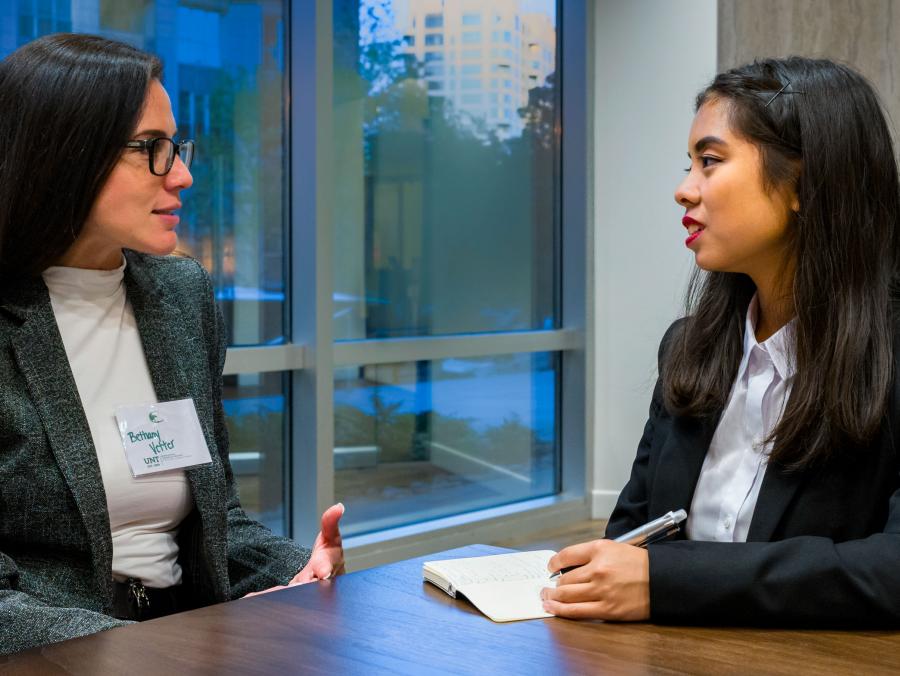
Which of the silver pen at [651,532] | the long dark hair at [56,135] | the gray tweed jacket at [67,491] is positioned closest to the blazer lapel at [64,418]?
the gray tweed jacket at [67,491]

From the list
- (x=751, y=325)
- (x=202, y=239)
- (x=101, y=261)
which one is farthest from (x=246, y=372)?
(x=751, y=325)

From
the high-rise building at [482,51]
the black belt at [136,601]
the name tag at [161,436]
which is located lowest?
the black belt at [136,601]

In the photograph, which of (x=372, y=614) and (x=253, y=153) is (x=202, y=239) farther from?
(x=372, y=614)

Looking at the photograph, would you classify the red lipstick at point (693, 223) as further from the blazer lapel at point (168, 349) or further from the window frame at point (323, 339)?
the window frame at point (323, 339)

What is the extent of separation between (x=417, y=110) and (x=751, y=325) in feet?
12.3

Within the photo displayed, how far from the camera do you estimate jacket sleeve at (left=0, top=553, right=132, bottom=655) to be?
1625mm

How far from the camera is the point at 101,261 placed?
2.02 meters

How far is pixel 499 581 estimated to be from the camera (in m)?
1.65

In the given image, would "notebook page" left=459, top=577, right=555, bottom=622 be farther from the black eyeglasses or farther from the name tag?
the black eyeglasses

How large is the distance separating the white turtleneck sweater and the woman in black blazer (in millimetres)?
780

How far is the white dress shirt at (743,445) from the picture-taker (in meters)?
1.81

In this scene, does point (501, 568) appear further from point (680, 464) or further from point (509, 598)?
point (680, 464)

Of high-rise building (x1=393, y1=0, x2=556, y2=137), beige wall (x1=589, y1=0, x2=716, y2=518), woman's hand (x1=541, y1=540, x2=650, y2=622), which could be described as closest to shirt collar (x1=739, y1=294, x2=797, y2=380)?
woman's hand (x1=541, y1=540, x2=650, y2=622)

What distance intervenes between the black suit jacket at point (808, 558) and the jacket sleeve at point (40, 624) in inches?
32.3
